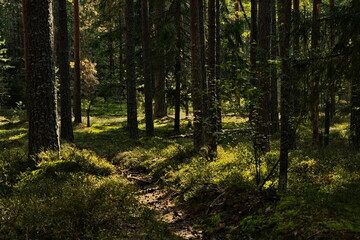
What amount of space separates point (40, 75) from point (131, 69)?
7563 mm

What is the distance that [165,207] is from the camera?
733cm

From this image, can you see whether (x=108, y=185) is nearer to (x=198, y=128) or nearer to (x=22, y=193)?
(x=22, y=193)

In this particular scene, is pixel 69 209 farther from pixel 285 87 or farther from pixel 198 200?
pixel 285 87

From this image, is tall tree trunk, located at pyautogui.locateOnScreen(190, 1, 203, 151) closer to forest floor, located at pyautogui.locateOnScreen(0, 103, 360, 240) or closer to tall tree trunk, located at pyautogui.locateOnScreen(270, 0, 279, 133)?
forest floor, located at pyautogui.locateOnScreen(0, 103, 360, 240)

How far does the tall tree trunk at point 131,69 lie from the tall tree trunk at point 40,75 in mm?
7174

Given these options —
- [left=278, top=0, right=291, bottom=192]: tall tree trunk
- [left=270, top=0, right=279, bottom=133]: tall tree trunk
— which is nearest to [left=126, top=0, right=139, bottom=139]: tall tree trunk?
[left=270, top=0, right=279, bottom=133]: tall tree trunk

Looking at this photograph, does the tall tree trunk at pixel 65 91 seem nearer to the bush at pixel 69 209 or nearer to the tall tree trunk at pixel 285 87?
the bush at pixel 69 209

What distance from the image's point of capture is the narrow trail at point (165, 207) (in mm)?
5925

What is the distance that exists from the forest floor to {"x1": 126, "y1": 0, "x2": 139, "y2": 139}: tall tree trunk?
608 centimetres

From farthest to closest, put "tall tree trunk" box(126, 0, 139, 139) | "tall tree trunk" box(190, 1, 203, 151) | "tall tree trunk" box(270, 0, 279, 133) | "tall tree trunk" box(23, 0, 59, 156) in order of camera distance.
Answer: "tall tree trunk" box(126, 0, 139, 139)
"tall tree trunk" box(190, 1, 203, 151)
"tall tree trunk" box(23, 0, 59, 156)
"tall tree trunk" box(270, 0, 279, 133)

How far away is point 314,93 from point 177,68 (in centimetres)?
1384

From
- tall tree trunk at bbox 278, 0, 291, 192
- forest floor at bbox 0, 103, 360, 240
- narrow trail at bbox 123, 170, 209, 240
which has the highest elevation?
tall tree trunk at bbox 278, 0, 291, 192

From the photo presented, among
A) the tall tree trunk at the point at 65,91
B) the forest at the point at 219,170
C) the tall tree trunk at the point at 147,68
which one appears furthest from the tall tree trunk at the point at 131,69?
the forest at the point at 219,170

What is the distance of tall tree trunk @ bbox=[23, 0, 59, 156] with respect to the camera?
8.34m
